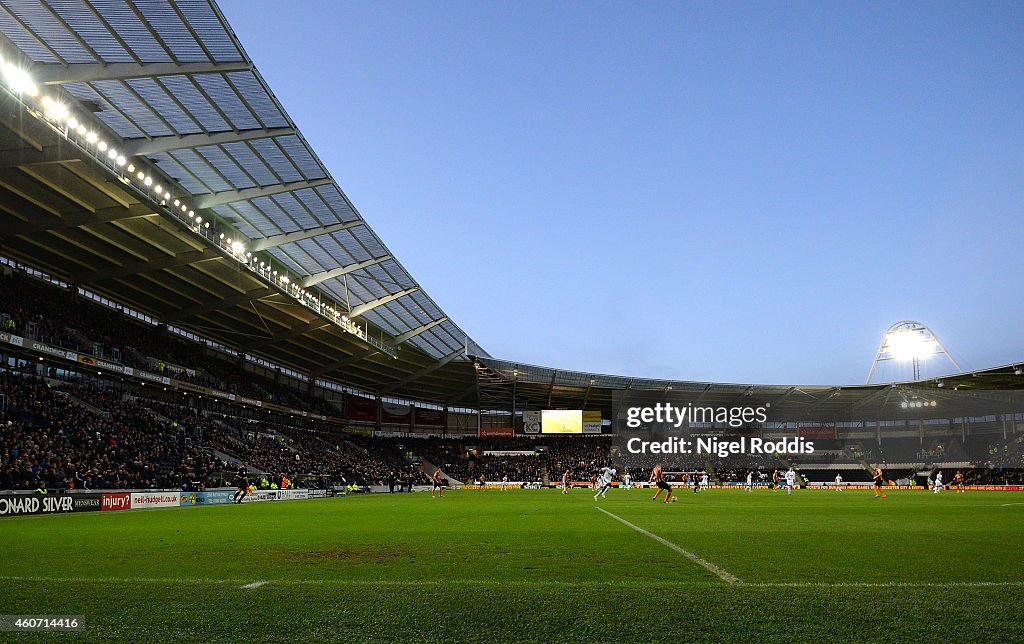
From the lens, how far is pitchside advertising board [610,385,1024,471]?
7275cm

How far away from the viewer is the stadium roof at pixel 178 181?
69.4 feet

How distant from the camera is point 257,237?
3697 centimetres

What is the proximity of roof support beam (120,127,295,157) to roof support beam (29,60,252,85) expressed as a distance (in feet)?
13.5

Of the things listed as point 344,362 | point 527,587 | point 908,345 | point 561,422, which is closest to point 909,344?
point 908,345

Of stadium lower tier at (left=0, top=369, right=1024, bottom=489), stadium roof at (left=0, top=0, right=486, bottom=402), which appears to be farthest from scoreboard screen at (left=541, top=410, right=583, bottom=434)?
stadium roof at (left=0, top=0, right=486, bottom=402)

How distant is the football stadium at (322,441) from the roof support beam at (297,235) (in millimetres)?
197

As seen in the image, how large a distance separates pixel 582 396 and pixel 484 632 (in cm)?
7732

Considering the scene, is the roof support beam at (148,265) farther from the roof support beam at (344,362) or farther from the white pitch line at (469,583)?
the white pitch line at (469,583)

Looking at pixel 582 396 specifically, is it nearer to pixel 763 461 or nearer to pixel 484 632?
pixel 763 461

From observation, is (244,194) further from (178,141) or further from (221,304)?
(221,304)

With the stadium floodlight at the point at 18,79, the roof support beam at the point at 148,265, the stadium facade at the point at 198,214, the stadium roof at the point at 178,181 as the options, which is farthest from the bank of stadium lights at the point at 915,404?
the stadium floodlight at the point at 18,79

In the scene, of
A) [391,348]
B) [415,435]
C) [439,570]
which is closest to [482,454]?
[415,435]

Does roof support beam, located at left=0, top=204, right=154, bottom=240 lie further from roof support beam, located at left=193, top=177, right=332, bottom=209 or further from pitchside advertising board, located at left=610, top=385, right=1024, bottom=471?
pitchside advertising board, located at left=610, top=385, right=1024, bottom=471

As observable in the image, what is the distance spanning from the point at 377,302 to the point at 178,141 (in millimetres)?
22186
